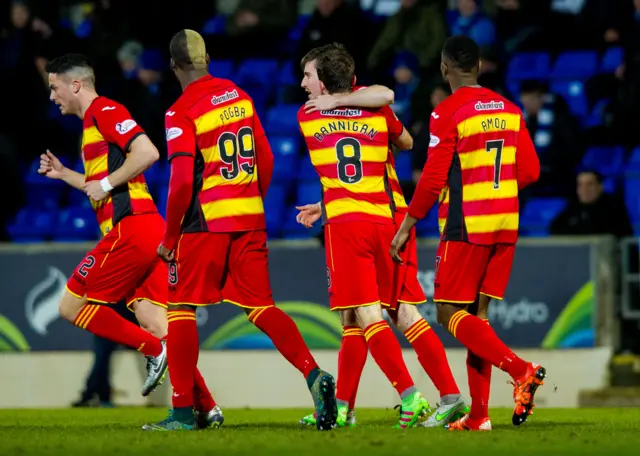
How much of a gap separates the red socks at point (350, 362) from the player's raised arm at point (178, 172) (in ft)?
3.99

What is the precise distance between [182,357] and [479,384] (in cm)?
169

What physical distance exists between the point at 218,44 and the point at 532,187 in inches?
201

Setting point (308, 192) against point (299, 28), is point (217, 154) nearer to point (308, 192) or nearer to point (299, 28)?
point (308, 192)

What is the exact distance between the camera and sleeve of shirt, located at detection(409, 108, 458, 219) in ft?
24.4

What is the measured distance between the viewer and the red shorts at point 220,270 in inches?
298

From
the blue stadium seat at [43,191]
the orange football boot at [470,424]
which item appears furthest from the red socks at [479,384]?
the blue stadium seat at [43,191]

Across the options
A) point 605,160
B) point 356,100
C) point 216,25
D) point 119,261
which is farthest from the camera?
point 216,25

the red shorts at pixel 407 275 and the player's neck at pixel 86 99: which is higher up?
the player's neck at pixel 86 99

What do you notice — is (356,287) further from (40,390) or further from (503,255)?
(40,390)

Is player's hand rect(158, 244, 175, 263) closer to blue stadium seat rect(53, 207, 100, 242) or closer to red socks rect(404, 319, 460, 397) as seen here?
red socks rect(404, 319, 460, 397)

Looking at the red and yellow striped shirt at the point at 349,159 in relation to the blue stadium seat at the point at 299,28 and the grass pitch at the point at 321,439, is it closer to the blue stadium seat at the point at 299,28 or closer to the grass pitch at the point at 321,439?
the grass pitch at the point at 321,439

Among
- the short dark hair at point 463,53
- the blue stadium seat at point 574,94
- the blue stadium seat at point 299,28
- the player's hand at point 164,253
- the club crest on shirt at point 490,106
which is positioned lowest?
the player's hand at point 164,253

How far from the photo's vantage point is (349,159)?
25.2 ft

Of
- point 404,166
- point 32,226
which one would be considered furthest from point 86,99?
point 32,226
